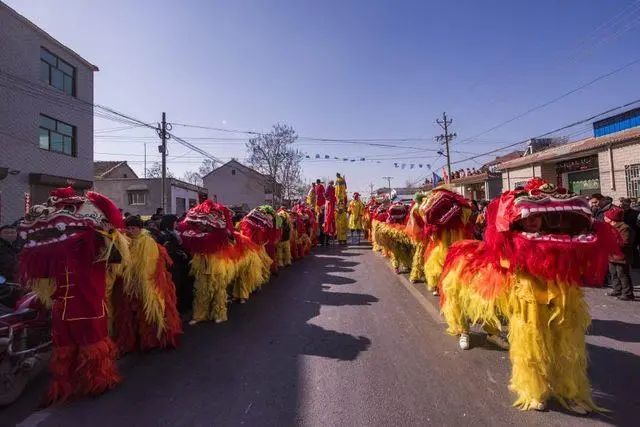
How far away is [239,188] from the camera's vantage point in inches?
2152

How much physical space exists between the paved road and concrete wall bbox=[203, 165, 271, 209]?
48984 millimetres

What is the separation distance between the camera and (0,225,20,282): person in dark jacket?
5.60m

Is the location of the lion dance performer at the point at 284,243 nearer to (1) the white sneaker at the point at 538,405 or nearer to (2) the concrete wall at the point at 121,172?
(1) the white sneaker at the point at 538,405

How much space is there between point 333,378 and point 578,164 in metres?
16.7

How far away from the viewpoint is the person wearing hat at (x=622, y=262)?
22.7 feet

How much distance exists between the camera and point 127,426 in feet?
10.3

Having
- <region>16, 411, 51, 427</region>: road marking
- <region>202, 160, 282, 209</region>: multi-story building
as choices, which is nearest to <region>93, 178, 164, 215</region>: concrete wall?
<region>202, 160, 282, 209</region>: multi-story building

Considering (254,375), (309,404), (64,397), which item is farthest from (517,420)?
(64,397)

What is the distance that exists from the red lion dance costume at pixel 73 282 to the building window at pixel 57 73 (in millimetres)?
18591

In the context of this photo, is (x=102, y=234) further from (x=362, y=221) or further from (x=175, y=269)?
(x=362, y=221)

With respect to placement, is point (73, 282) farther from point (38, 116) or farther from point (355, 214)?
point (38, 116)

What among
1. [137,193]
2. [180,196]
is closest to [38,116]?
[137,193]

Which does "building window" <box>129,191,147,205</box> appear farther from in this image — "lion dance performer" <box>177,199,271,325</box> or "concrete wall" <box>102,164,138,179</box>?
"lion dance performer" <box>177,199,271,325</box>

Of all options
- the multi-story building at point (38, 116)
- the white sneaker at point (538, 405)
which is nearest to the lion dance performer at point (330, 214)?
the multi-story building at point (38, 116)
